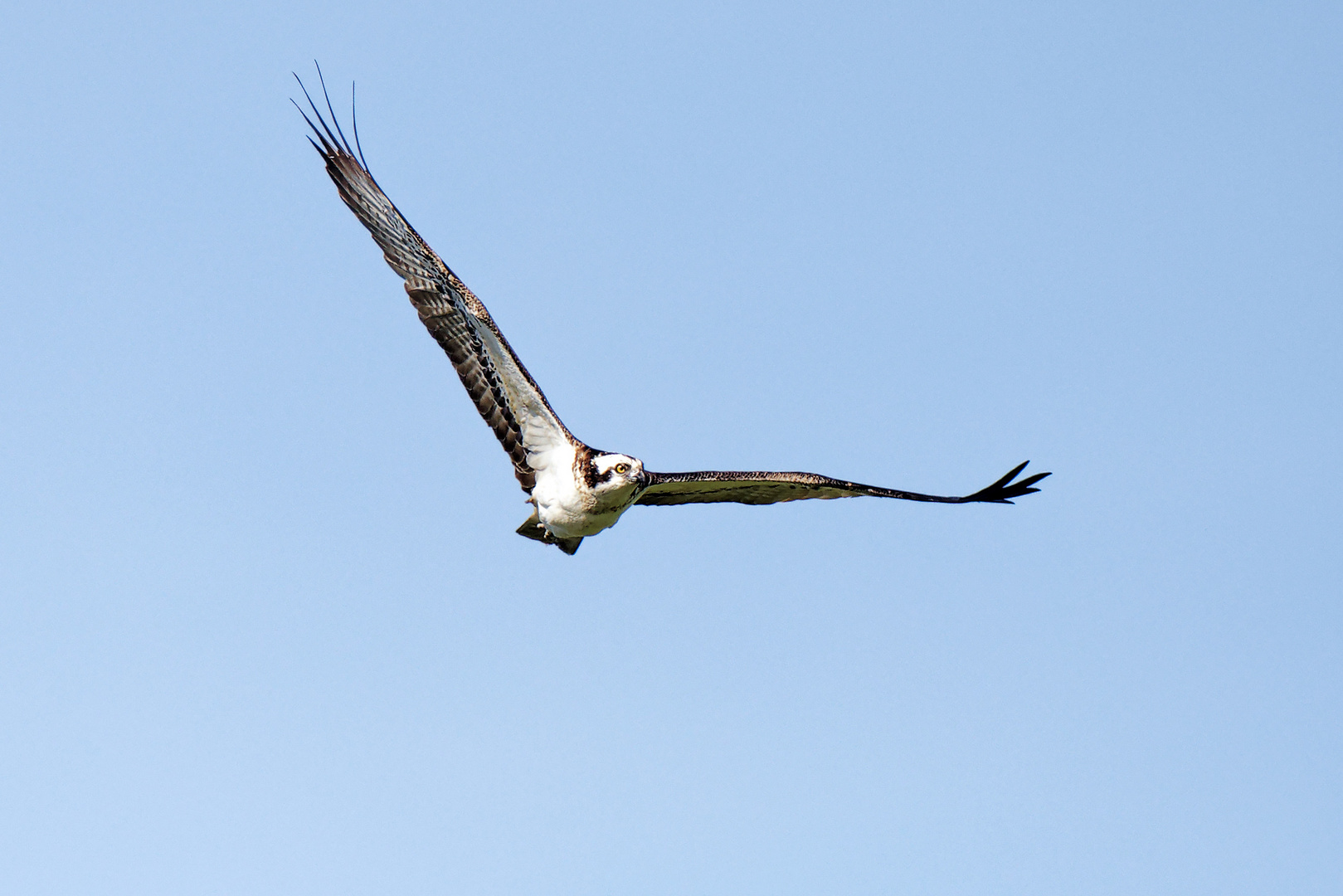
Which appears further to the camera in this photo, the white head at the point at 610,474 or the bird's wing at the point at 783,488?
the bird's wing at the point at 783,488

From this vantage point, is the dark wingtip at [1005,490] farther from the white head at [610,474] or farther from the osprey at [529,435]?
the white head at [610,474]

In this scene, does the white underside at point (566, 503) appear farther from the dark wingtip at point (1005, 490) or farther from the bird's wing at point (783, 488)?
the dark wingtip at point (1005, 490)

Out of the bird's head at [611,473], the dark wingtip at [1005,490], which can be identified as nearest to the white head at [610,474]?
the bird's head at [611,473]

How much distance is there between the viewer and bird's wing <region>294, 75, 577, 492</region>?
1667 cm

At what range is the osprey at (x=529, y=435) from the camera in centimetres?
1670

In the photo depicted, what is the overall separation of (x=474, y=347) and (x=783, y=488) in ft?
14.5

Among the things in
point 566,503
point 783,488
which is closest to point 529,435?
point 566,503

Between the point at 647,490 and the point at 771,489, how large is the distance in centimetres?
165

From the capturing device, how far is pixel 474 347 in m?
16.9

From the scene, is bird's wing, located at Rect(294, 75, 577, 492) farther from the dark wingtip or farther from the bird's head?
the dark wingtip

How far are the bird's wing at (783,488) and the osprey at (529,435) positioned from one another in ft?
0.04

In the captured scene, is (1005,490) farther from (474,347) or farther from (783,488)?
(474,347)

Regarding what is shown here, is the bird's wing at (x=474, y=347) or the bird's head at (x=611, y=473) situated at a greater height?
the bird's wing at (x=474, y=347)

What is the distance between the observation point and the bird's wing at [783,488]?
1764 centimetres
